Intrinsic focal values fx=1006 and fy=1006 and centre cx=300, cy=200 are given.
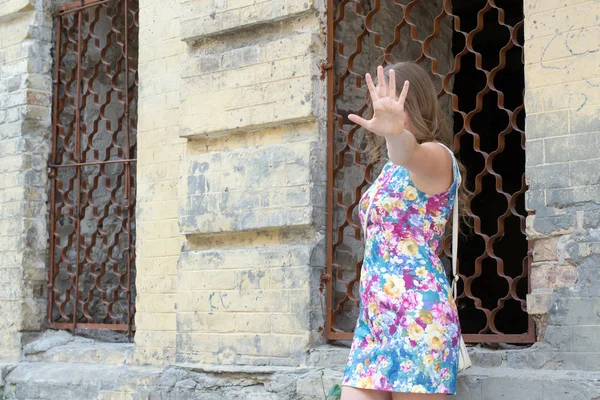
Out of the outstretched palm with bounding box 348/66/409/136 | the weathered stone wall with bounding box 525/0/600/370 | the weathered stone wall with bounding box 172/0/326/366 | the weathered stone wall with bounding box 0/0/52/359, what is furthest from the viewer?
the weathered stone wall with bounding box 0/0/52/359

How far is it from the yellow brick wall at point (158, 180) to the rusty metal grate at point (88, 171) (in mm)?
480

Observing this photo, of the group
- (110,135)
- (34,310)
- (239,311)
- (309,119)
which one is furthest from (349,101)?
(34,310)

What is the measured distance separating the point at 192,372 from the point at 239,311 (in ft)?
1.65

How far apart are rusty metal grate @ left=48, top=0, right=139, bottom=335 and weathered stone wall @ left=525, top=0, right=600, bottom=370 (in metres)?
3.21

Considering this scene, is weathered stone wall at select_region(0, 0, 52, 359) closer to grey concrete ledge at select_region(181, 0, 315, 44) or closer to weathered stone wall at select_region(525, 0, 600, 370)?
grey concrete ledge at select_region(181, 0, 315, 44)

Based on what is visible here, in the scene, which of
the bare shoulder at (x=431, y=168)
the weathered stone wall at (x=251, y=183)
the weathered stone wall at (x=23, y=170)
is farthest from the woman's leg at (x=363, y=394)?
the weathered stone wall at (x=23, y=170)

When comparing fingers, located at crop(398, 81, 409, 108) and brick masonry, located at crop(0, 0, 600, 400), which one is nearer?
fingers, located at crop(398, 81, 409, 108)

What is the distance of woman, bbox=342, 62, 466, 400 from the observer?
142 inches

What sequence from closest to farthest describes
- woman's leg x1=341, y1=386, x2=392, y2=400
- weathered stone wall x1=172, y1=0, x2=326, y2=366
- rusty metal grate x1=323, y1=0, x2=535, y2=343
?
woman's leg x1=341, y1=386, x2=392, y2=400 → rusty metal grate x1=323, y1=0, x2=535, y2=343 → weathered stone wall x1=172, y1=0, x2=326, y2=366

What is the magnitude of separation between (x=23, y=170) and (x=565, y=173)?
4.21 metres

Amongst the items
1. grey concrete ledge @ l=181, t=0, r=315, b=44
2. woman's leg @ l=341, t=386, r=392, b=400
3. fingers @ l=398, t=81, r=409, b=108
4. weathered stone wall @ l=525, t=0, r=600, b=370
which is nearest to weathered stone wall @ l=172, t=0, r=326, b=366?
grey concrete ledge @ l=181, t=0, r=315, b=44

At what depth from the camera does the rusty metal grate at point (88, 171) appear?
7109mm

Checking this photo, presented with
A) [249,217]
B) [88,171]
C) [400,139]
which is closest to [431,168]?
[400,139]

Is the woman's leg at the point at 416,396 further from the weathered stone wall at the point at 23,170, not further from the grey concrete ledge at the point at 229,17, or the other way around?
the weathered stone wall at the point at 23,170
